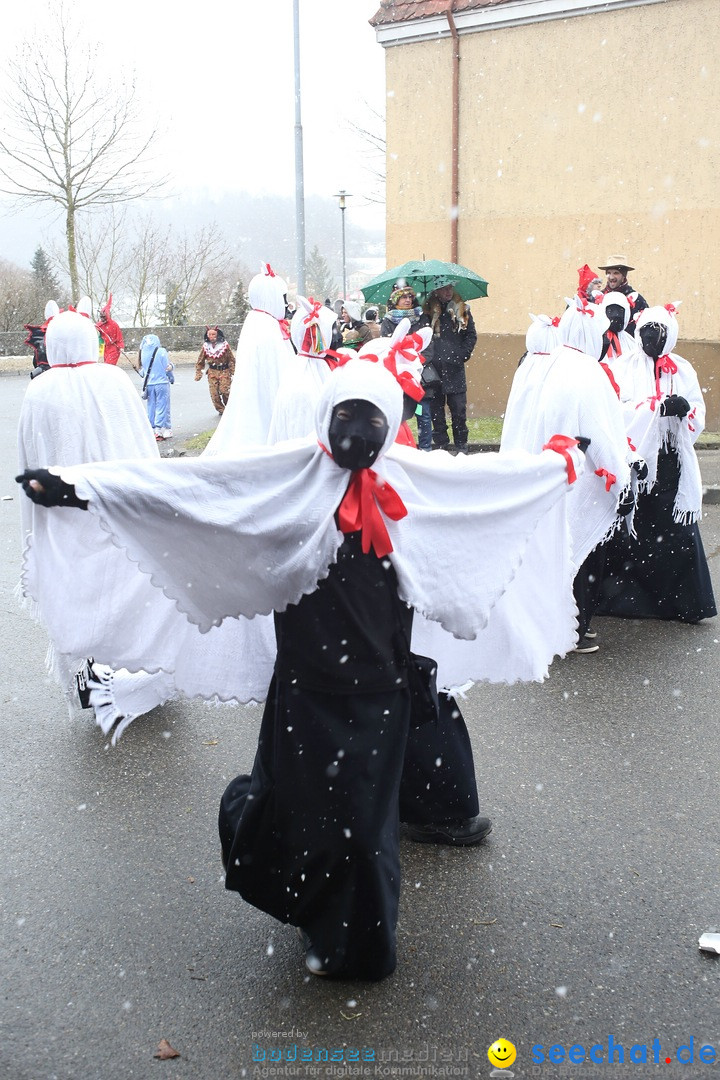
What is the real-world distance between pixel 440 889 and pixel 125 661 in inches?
54.7

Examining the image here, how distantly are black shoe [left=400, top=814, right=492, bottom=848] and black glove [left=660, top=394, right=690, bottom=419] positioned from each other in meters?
3.74

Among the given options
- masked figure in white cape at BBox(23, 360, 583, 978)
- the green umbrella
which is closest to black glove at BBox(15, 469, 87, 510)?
masked figure in white cape at BBox(23, 360, 583, 978)

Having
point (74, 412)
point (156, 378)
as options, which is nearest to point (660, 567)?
point (74, 412)

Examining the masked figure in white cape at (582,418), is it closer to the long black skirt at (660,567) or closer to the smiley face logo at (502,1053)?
the long black skirt at (660,567)

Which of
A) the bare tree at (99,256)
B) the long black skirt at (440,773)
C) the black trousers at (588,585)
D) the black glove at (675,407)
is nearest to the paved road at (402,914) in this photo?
the long black skirt at (440,773)

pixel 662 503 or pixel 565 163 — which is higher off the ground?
pixel 565 163

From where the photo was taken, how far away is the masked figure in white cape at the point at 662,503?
6.86 m

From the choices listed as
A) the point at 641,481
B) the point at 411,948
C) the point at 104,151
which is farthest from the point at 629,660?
the point at 104,151

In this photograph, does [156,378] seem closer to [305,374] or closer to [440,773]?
[305,374]

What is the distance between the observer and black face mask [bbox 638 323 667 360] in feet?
22.6

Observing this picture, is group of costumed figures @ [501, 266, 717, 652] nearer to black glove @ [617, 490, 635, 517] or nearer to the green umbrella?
black glove @ [617, 490, 635, 517]

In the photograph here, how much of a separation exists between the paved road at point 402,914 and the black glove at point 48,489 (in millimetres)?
1513

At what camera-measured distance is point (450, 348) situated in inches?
494

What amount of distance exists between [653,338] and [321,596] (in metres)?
4.52
